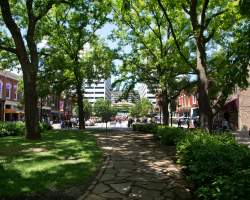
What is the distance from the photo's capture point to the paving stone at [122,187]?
8789mm

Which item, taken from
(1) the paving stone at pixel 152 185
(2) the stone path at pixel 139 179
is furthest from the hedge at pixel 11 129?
(1) the paving stone at pixel 152 185

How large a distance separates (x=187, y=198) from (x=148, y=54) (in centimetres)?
2294

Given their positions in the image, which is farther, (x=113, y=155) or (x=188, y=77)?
(x=188, y=77)

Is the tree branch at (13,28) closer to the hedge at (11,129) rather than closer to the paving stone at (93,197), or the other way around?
the hedge at (11,129)

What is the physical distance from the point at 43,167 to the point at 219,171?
5685mm

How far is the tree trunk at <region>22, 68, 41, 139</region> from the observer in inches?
757

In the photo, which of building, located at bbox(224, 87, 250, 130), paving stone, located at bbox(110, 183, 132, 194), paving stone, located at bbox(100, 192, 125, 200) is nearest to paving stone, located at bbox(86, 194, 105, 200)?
paving stone, located at bbox(100, 192, 125, 200)

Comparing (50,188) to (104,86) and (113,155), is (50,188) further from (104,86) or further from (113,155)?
(104,86)

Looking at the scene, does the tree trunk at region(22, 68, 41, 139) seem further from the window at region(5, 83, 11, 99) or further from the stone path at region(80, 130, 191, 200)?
the window at region(5, 83, 11, 99)

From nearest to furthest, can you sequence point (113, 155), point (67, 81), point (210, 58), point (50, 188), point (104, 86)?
point (50, 188) < point (113, 155) < point (210, 58) < point (67, 81) < point (104, 86)

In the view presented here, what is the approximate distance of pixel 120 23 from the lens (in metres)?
30.0

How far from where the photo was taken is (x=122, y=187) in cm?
912

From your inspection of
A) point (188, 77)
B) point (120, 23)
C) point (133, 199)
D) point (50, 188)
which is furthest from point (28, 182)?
point (188, 77)

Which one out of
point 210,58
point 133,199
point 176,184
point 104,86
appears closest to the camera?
point 133,199
